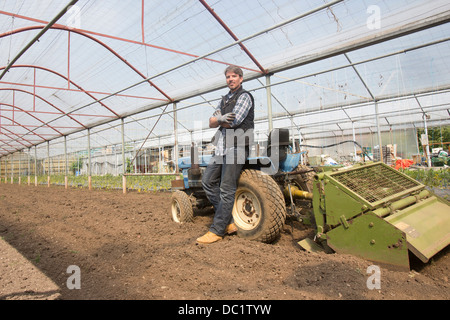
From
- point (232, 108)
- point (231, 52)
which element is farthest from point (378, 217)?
point (231, 52)

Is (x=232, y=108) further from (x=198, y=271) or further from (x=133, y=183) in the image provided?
(x=133, y=183)

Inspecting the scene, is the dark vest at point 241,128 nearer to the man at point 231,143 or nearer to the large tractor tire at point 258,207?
the man at point 231,143

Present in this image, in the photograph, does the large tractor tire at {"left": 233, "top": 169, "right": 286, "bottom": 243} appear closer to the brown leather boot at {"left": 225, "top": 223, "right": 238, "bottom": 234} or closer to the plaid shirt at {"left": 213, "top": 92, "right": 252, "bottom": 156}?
the brown leather boot at {"left": 225, "top": 223, "right": 238, "bottom": 234}

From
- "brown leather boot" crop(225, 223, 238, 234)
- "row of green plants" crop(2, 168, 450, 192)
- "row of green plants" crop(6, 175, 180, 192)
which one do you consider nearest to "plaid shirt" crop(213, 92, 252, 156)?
"brown leather boot" crop(225, 223, 238, 234)

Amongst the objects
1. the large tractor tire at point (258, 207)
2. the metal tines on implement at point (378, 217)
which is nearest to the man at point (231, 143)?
the large tractor tire at point (258, 207)

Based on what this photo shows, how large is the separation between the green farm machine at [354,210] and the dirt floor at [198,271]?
0.48 ft

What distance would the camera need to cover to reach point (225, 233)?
3.26m

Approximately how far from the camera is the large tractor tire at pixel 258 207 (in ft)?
9.32

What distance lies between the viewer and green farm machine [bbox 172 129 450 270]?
6.90ft

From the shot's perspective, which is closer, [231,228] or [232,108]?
[232,108]

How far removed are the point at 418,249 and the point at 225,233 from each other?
189cm

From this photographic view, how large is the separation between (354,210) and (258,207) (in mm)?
1010

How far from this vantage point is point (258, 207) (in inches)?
119

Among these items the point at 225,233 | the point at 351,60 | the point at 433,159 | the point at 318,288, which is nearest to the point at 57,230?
the point at 225,233
